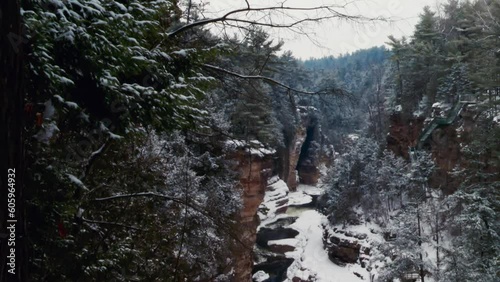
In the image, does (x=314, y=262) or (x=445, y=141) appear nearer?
(x=445, y=141)

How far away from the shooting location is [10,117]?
1.47 m

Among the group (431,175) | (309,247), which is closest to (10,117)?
(431,175)

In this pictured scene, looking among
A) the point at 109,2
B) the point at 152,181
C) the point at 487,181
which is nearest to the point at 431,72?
the point at 487,181

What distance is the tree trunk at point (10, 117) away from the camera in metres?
1.45

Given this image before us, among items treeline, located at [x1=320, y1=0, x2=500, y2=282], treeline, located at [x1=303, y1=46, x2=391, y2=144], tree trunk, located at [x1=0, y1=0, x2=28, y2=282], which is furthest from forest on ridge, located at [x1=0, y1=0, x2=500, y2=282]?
treeline, located at [x1=303, y1=46, x2=391, y2=144]

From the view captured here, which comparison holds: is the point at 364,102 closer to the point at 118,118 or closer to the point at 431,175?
the point at 431,175

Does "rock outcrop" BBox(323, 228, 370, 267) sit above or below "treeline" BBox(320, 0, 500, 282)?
below

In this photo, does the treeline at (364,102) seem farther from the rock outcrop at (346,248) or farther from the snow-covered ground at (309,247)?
the rock outcrop at (346,248)

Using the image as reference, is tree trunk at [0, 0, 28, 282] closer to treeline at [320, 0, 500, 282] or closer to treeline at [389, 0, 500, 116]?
treeline at [320, 0, 500, 282]

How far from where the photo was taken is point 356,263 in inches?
849

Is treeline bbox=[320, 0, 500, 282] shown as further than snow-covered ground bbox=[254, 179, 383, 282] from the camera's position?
No

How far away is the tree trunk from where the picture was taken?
1448 millimetres

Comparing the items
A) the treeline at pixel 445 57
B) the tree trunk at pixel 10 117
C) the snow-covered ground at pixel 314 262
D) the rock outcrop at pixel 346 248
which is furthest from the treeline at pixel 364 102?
the tree trunk at pixel 10 117

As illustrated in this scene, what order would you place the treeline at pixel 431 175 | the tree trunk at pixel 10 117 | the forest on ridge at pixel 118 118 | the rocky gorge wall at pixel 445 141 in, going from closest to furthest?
1. the tree trunk at pixel 10 117
2. the forest on ridge at pixel 118 118
3. the treeline at pixel 431 175
4. the rocky gorge wall at pixel 445 141
